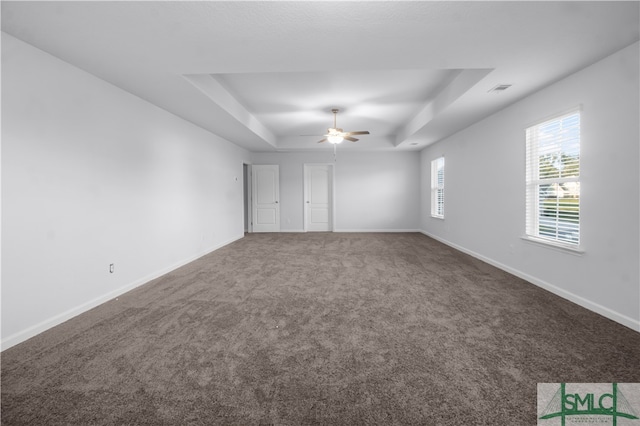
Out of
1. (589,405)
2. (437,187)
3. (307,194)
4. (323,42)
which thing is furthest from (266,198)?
(589,405)

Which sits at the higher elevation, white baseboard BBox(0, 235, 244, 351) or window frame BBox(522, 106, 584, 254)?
window frame BBox(522, 106, 584, 254)

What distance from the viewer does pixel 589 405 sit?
1.43m

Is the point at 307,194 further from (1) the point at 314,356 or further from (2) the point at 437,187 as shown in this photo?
(1) the point at 314,356

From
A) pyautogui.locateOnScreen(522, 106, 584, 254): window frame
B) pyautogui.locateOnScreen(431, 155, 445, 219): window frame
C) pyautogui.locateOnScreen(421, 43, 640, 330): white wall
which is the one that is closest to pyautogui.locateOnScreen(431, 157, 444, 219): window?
pyautogui.locateOnScreen(431, 155, 445, 219): window frame

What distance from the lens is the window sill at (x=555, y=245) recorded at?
281 centimetres

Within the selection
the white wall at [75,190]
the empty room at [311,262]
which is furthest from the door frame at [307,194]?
the white wall at [75,190]

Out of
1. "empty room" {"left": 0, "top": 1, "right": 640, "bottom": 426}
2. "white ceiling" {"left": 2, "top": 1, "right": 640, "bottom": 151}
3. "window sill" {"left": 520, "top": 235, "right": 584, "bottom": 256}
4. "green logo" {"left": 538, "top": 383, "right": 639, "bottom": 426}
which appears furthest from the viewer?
"window sill" {"left": 520, "top": 235, "right": 584, "bottom": 256}

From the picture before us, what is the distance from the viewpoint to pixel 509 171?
12.8ft

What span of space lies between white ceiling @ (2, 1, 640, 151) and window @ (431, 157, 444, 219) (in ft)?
10.4

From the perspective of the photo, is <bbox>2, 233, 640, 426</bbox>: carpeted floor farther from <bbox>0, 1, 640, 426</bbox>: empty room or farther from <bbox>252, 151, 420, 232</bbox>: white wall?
<bbox>252, 151, 420, 232</bbox>: white wall

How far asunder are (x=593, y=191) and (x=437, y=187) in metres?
4.42

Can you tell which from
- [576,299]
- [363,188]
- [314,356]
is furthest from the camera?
[363,188]

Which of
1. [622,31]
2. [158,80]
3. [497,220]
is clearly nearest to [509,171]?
[497,220]

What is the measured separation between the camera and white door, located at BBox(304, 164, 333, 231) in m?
8.35
